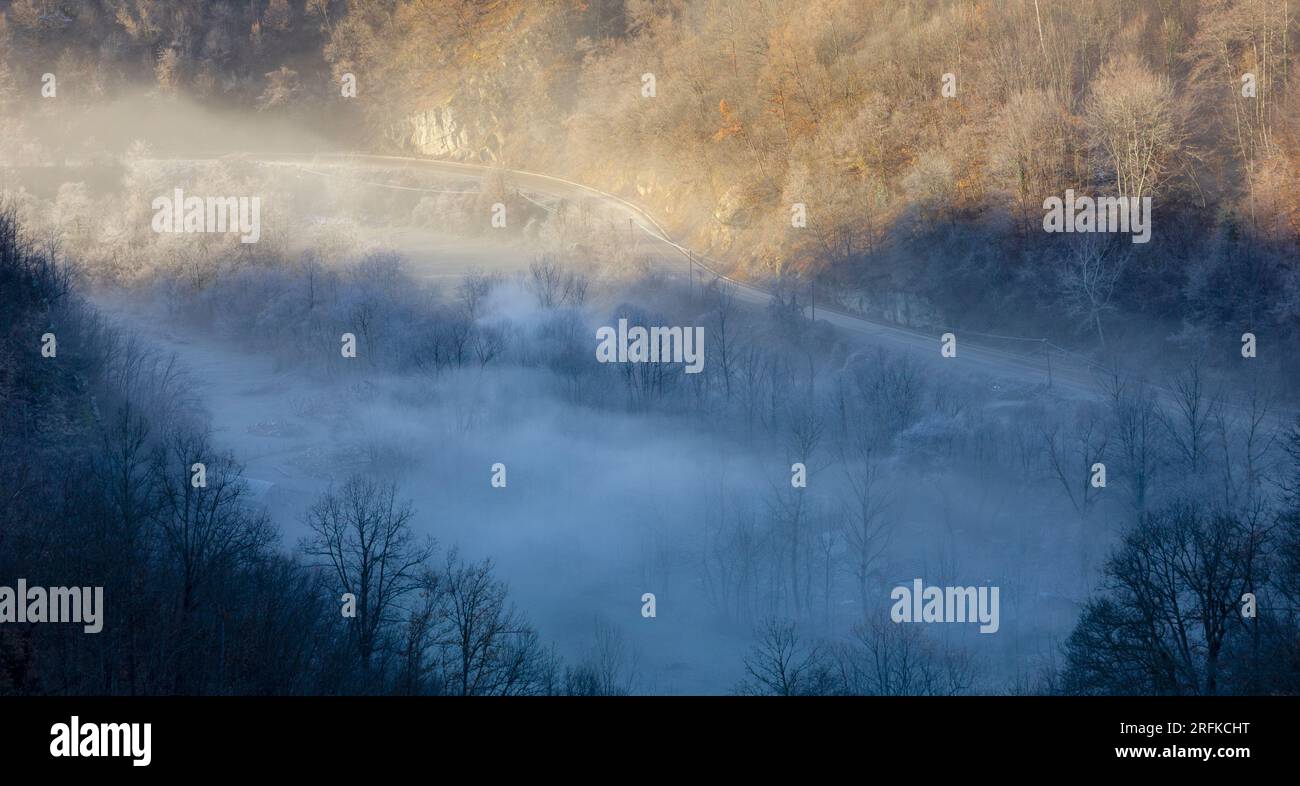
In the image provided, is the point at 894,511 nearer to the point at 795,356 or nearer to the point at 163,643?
the point at 795,356

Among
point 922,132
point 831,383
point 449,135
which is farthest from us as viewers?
point 449,135

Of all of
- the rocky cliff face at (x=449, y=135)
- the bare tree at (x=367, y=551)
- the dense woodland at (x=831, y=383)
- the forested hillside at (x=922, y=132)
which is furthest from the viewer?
the rocky cliff face at (x=449, y=135)

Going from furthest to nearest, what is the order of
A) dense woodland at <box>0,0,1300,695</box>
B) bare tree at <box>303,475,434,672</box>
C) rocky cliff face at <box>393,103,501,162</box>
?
rocky cliff face at <box>393,103,501,162</box>
bare tree at <box>303,475,434,672</box>
dense woodland at <box>0,0,1300,695</box>

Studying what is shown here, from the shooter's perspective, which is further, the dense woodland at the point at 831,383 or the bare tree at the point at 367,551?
the bare tree at the point at 367,551

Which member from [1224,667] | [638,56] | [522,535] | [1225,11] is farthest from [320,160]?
[1224,667]

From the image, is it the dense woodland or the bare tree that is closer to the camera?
the dense woodland

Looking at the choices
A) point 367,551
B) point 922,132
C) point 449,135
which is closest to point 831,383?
point 922,132

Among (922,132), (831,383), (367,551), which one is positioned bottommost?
(367,551)

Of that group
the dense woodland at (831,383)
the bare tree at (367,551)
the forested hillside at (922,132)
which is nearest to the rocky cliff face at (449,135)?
the forested hillside at (922,132)

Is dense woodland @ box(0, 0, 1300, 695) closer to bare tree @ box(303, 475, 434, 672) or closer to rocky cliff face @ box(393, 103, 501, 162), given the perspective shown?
bare tree @ box(303, 475, 434, 672)

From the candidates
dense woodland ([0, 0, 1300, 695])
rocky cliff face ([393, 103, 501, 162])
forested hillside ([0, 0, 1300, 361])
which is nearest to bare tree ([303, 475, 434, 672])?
dense woodland ([0, 0, 1300, 695])

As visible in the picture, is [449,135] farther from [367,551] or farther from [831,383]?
[367,551]

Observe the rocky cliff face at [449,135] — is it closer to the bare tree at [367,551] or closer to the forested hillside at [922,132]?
the forested hillside at [922,132]

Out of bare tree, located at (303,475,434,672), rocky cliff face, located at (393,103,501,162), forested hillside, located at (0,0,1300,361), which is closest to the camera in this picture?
bare tree, located at (303,475,434,672)
